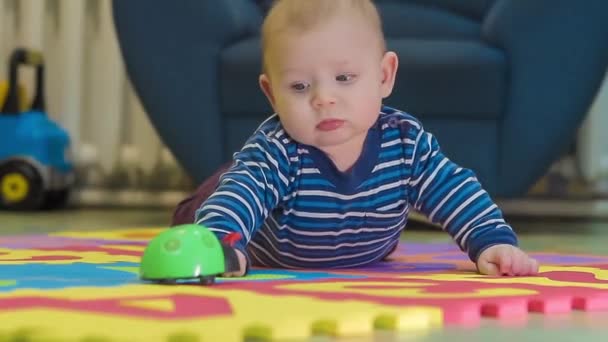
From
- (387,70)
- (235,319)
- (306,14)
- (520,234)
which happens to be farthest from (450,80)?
(235,319)

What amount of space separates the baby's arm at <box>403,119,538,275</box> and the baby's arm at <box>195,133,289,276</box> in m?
0.17

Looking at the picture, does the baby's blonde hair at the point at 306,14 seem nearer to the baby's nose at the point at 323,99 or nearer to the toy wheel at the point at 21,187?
the baby's nose at the point at 323,99

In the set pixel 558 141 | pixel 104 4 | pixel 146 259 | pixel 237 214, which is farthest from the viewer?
pixel 104 4

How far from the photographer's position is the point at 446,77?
74.7 inches

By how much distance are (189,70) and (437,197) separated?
93cm

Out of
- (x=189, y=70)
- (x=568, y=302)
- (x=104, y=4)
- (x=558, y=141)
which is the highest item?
(x=104, y=4)

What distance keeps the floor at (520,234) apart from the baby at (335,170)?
30cm

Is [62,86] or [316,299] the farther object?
[62,86]

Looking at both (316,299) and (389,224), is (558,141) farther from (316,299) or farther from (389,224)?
(316,299)

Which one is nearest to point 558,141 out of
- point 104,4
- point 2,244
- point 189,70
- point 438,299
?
point 189,70

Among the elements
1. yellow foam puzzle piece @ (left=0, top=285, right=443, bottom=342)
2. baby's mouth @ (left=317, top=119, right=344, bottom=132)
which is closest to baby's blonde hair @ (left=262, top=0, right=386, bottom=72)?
baby's mouth @ (left=317, top=119, right=344, bottom=132)

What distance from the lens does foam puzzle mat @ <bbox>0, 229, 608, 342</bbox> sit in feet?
2.42

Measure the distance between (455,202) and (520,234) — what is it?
874mm

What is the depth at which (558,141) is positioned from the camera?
1.98m
